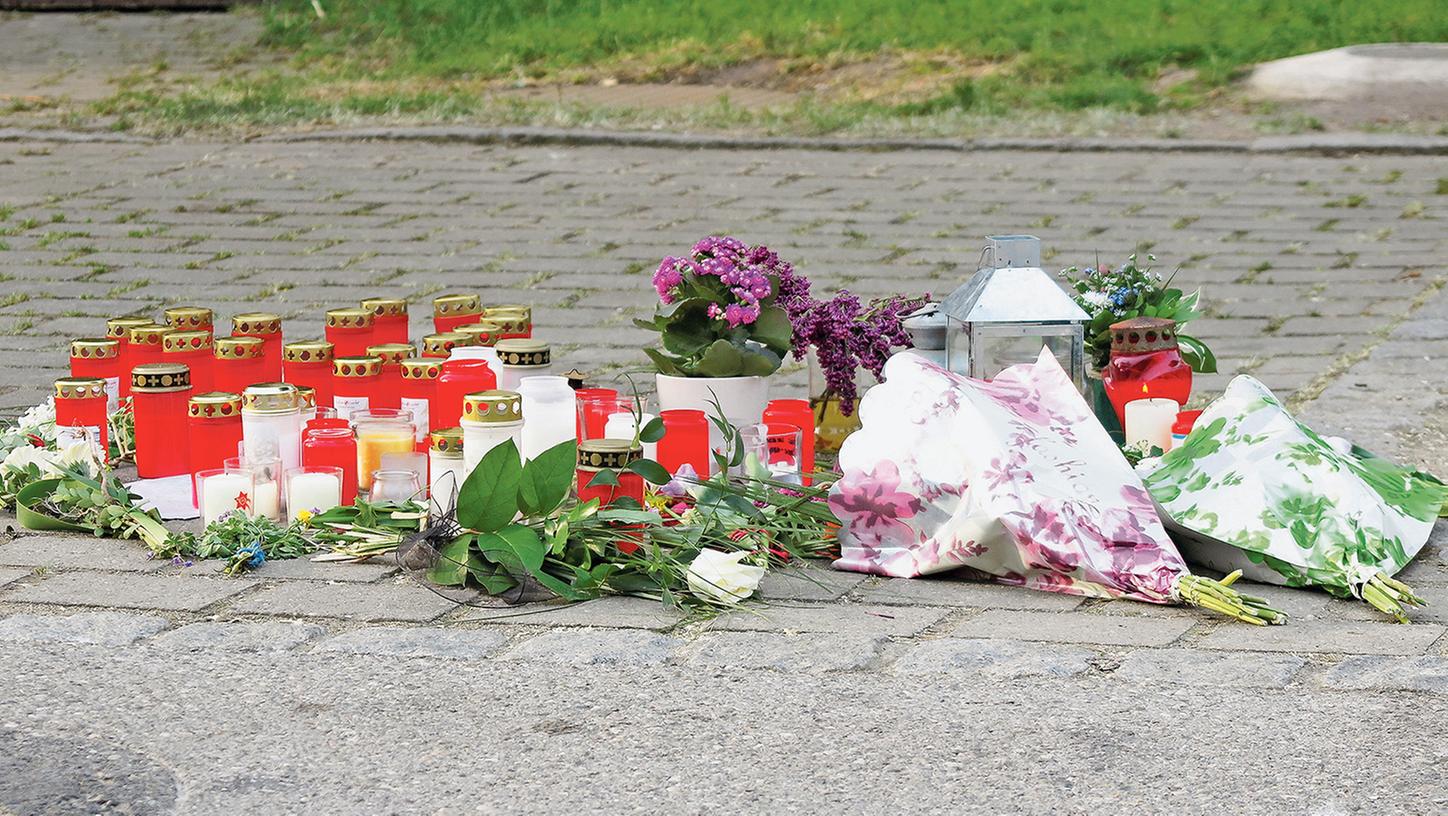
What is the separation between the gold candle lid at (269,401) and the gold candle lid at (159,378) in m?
0.27

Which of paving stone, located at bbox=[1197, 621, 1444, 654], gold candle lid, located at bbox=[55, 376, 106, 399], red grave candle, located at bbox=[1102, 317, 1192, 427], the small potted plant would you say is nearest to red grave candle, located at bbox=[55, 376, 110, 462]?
gold candle lid, located at bbox=[55, 376, 106, 399]

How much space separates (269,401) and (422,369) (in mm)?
350

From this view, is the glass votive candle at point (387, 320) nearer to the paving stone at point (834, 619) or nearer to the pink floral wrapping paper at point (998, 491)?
the pink floral wrapping paper at point (998, 491)

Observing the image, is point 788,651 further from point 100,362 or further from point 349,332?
point 100,362

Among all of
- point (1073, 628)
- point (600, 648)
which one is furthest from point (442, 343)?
point (1073, 628)

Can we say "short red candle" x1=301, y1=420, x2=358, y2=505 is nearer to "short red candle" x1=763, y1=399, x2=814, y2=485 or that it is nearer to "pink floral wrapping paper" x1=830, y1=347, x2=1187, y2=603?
"short red candle" x1=763, y1=399, x2=814, y2=485

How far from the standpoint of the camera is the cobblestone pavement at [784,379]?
264 cm

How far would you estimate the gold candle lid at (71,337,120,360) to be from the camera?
4.01 metres

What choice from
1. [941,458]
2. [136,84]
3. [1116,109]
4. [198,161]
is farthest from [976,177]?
[136,84]

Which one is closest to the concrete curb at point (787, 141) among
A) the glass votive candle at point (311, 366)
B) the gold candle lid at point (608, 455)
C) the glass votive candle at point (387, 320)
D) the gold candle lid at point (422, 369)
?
the glass votive candle at point (387, 320)

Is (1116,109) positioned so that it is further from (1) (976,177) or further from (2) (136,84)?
(2) (136,84)

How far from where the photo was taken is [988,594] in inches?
125

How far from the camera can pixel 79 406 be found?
3.86 m

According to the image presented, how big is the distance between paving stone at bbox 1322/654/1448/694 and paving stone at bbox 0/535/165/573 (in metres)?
2.05
